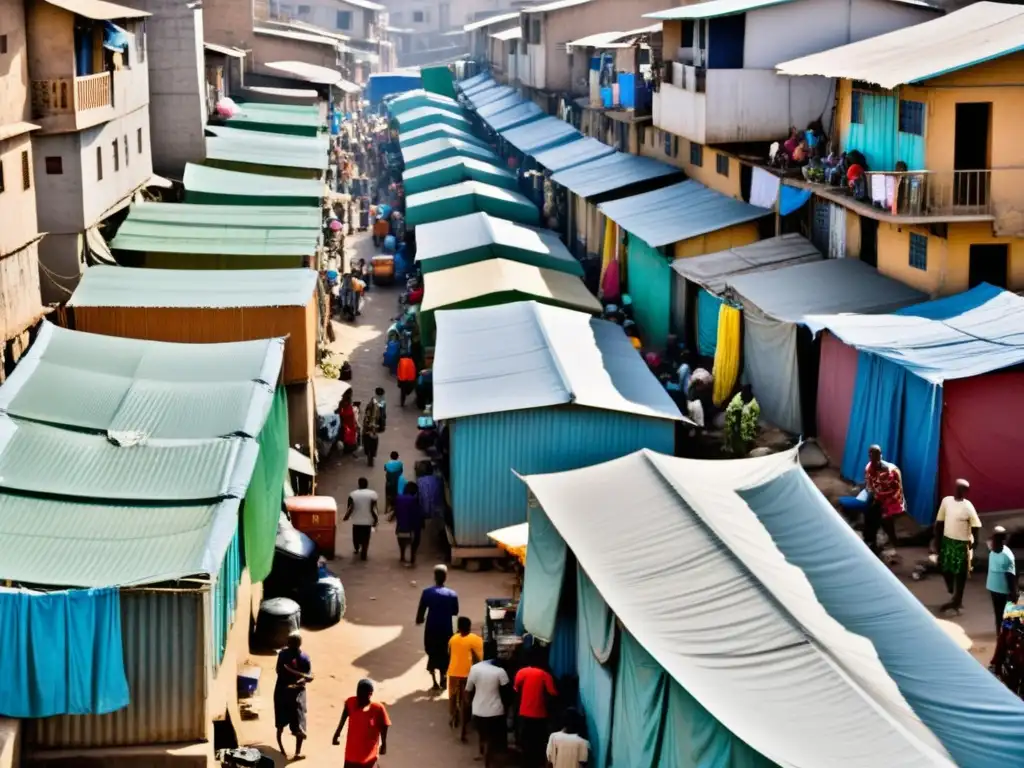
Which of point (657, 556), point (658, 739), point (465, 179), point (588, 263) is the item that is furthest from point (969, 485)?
point (465, 179)

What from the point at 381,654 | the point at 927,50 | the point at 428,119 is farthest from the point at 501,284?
the point at 428,119

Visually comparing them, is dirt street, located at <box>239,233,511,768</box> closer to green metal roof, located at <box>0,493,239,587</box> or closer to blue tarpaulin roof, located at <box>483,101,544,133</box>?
green metal roof, located at <box>0,493,239,587</box>

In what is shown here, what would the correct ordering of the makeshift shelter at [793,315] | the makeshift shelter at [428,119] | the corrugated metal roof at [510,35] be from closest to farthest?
the makeshift shelter at [793,315] < the makeshift shelter at [428,119] < the corrugated metal roof at [510,35]

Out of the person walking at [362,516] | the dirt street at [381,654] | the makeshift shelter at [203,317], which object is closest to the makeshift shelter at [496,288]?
the dirt street at [381,654]

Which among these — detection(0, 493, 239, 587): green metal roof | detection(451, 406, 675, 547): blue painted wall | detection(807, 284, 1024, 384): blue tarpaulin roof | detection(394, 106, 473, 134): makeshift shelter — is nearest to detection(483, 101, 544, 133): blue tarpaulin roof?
detection(394, 106, 473, 134): makeshift shelter

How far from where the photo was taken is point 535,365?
19.4 m

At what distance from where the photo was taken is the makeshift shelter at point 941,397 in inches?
663

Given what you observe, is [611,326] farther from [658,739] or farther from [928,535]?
[658,739]

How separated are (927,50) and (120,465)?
1311cm

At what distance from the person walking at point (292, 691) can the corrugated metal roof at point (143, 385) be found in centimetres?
269

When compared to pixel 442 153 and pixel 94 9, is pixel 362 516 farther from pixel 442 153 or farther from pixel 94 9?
pixel 442 153

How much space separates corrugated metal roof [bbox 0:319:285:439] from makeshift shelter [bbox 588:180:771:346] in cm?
1011

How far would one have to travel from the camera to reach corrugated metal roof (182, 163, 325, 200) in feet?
100

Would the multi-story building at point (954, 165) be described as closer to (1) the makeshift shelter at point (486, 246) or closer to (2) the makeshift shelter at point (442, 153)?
(1) the makeshift shelter at point (486, 246)
